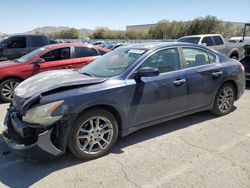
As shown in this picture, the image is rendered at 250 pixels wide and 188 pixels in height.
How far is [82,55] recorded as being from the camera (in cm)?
737

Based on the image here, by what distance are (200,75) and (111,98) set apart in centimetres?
189

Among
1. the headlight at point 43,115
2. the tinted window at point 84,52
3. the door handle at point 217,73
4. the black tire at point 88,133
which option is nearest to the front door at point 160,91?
the black tire at point 88,133

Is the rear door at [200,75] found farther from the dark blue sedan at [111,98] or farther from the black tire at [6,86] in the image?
the black tire at [6,86]

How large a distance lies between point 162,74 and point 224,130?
155 cm

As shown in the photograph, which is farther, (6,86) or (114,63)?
(6,86)

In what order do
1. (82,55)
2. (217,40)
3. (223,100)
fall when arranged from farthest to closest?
(217,40)
(82,55)
(223,100)

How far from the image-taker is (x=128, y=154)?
3512 mm

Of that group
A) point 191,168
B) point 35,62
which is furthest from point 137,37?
point 191,168

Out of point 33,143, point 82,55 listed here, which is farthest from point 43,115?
point 82,55

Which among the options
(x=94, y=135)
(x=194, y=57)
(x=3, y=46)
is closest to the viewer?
(x=94, y=135)

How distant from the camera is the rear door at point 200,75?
426cm

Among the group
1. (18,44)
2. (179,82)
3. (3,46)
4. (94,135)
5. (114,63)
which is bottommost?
(94,135)

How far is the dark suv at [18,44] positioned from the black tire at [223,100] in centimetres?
822

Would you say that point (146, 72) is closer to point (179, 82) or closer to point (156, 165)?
point (179, 82)
